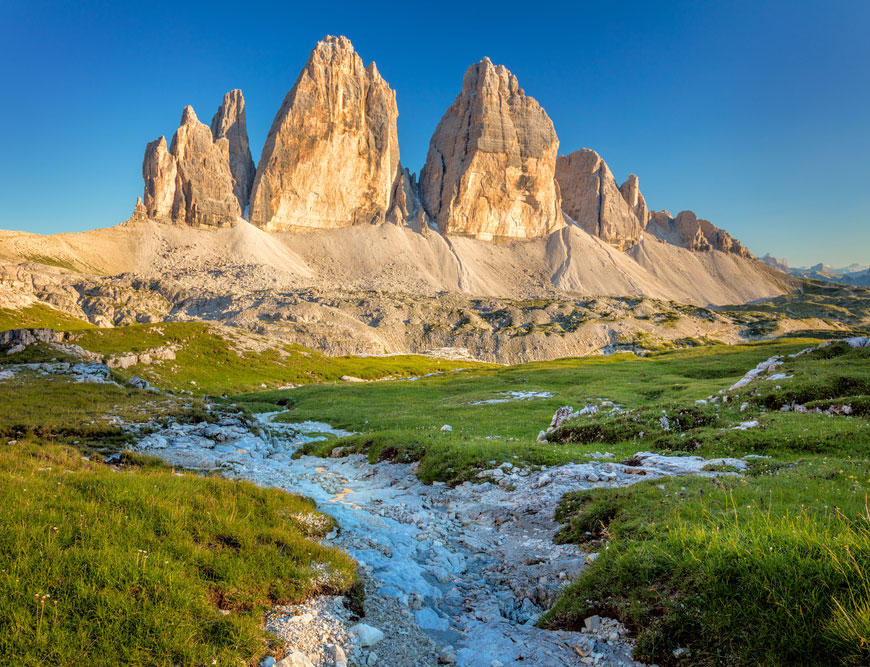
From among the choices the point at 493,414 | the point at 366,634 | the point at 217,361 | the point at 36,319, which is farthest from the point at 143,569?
the point at 36,319

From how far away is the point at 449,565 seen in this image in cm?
925

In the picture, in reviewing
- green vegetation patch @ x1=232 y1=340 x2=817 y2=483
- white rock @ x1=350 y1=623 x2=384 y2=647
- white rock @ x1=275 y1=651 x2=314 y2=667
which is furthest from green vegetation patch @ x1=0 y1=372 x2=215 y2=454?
white rock @ x1=275 y1=651 x2=314 y2=667

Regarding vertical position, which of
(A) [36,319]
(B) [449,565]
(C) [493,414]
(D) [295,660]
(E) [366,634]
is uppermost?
(A) [36,319]

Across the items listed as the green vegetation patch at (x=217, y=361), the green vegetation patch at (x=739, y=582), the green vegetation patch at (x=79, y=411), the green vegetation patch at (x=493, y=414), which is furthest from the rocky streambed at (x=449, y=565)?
the green vegetation patch at (x=217, y=361)

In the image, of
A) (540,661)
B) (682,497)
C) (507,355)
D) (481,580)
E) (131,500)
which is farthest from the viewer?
(507,355)

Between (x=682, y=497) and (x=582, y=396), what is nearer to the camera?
(x=682, y=497)

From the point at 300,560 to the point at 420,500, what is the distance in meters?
6.69

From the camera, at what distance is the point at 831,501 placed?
26.9 feet

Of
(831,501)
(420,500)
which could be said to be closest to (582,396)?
(420,500)

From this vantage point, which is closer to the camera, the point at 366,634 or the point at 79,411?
the point at 366,634

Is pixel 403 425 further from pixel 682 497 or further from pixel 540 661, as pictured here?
pixel 540 661

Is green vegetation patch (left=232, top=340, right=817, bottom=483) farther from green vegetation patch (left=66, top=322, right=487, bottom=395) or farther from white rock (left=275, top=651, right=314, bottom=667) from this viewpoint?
green vegetation patch (left=66, top=322, right=487, bottom=395)

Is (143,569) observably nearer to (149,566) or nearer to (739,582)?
(149,566)

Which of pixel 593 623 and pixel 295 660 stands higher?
pixel 295 660
